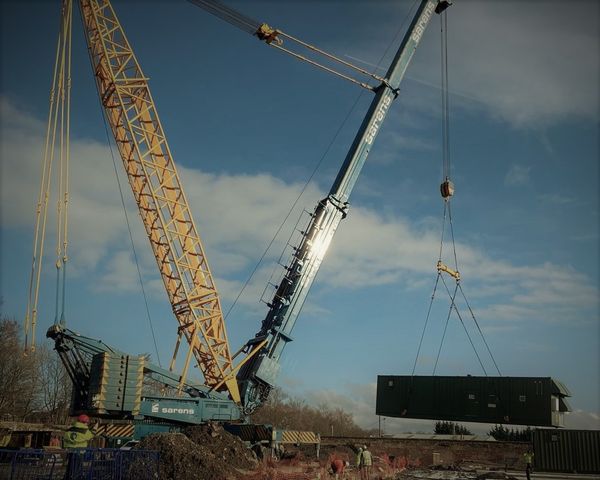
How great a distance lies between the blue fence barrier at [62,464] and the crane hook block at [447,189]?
19.3 metres

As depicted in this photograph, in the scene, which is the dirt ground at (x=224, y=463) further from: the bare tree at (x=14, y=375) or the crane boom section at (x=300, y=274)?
the bare tree at (x=14, y=375)

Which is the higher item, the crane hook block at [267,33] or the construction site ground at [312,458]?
the crane hook block at [267,33]

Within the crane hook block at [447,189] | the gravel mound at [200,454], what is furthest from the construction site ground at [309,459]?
the crane hook block at [447,189]

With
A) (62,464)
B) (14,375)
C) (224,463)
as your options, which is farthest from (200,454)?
(14,375)

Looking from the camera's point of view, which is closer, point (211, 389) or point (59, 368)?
point (211, 389)

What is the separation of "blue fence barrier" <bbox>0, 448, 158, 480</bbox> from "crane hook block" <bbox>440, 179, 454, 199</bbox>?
63.5 ft

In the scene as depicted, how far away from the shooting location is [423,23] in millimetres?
29703

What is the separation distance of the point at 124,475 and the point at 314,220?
15.2m

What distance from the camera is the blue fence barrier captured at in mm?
10688

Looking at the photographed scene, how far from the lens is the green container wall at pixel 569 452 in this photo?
1009 inches

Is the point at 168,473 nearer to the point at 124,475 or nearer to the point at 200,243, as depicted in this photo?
the point at 124,475

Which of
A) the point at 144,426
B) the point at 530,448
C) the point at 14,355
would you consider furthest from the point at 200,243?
the point at 14,355

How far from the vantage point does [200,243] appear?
24.6m

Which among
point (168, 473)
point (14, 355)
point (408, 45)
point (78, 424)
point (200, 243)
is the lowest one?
point (168, 473)
